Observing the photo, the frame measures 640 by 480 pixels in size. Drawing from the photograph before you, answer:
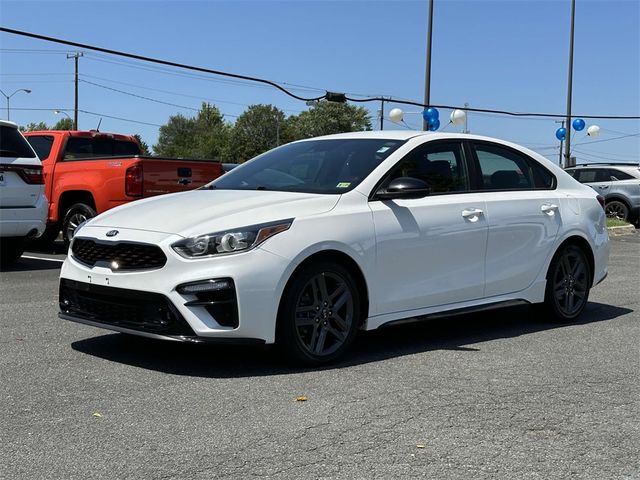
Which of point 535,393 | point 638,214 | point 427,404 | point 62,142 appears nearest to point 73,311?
point 427,404

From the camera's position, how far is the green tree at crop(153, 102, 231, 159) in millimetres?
123312

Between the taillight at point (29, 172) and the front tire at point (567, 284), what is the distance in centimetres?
656

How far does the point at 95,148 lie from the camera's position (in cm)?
1314

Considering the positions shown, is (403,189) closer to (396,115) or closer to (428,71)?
(428,71)

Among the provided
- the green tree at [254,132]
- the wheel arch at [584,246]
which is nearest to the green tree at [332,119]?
the green tree at [254,132]

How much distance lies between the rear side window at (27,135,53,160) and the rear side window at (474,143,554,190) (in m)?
8.19

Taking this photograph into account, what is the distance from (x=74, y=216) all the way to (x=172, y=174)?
71.6 inches

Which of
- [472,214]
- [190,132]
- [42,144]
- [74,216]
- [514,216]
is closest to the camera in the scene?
[472,214]

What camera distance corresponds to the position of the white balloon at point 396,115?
25109 millimetres

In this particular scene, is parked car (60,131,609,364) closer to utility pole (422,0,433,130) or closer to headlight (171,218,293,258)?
headlight (171,218,293,258)

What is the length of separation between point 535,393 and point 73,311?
3.08 m

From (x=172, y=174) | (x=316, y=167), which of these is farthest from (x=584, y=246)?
(x=172, y=174)

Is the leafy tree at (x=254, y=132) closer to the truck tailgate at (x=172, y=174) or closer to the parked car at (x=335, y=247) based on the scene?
the truck tailgate at (x=172, y=174)

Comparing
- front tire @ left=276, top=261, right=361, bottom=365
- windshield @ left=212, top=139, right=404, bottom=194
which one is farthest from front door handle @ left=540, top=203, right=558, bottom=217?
front tire @ left=276, top=261, right=361, bottom=365
